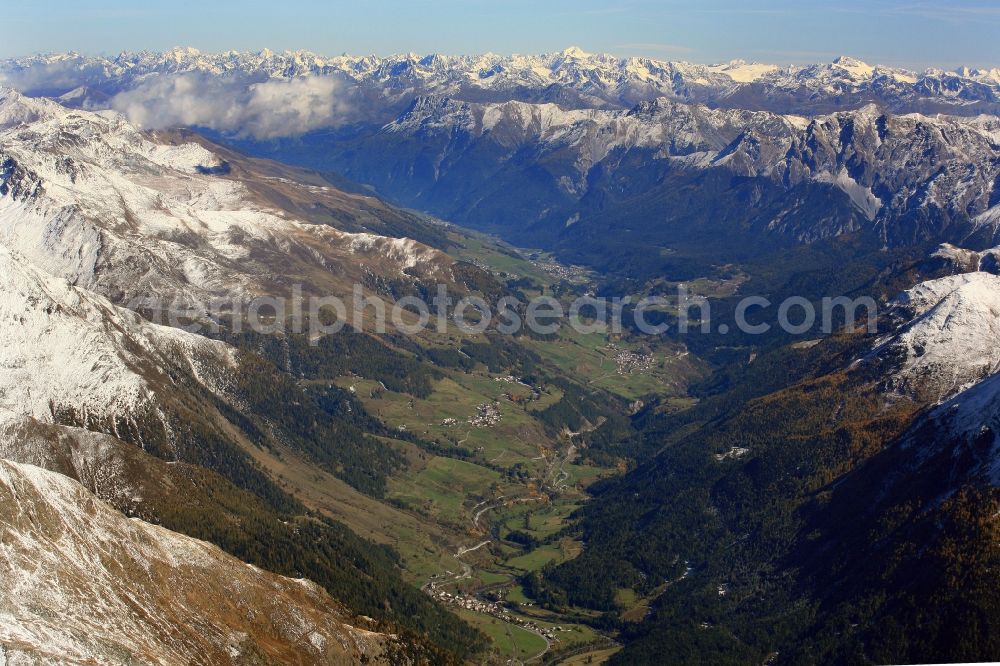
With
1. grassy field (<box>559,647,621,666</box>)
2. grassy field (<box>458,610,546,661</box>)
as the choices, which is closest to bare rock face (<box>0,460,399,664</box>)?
grassy field (<box>559,647,621,666</box>)

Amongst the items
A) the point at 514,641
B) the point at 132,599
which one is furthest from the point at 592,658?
the point at 132,599

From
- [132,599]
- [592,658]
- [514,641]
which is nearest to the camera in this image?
[132,599]

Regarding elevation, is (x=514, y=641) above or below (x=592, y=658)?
below

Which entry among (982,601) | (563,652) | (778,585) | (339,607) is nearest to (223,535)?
(339,607)

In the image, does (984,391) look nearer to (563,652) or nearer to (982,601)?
(982,601)

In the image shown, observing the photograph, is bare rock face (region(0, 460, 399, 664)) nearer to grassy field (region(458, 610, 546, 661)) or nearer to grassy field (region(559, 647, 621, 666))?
grassy field (region(559, 647, 621, 666))

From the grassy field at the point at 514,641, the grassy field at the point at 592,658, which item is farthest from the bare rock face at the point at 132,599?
the grassy field at the point at 514,641

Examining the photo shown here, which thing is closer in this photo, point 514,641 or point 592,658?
point 592,658

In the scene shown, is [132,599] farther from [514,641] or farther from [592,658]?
[514,641]
